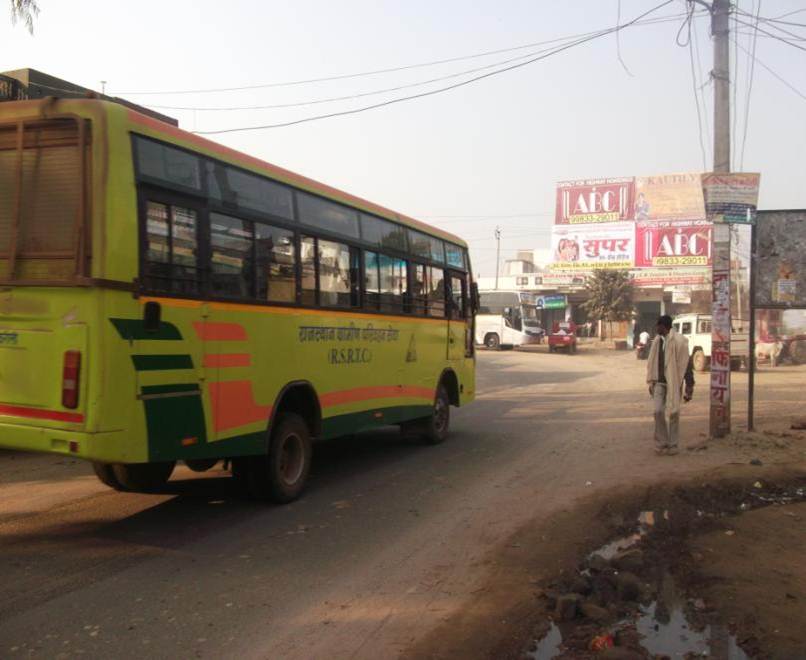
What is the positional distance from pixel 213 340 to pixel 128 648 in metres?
2.69

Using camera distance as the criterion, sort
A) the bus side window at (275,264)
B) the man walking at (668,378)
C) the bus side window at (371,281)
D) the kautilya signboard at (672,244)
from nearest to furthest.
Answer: the bus side window at (275,264), the bus side window at (371,281), the man walking at (668,378), the kautilya signboard at (672,244)

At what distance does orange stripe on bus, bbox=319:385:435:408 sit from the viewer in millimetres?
7930

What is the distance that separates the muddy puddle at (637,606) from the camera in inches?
160

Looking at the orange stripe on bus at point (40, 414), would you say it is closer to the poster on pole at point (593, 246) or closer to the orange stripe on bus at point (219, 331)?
the orange stripe on bus at point (219, 331)

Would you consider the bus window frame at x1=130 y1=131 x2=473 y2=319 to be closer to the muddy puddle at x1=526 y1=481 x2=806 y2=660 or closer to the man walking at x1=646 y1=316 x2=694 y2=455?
the man walking at x1=646 y1=316 x2=694 y2=455

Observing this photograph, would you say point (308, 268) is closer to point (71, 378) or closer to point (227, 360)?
point (227, 360)

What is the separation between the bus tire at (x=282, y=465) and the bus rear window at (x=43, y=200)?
8.80 feet

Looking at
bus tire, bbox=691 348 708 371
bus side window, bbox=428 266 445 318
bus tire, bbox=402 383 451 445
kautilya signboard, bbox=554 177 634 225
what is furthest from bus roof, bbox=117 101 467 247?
kautilya signboard, bbox=554 177 634 225

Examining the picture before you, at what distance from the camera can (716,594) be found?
4777 millimetres

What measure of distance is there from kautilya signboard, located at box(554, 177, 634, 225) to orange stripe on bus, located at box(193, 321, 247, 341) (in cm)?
5055

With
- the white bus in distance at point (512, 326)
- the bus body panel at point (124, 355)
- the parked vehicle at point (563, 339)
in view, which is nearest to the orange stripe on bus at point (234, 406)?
the bus body panel at point (124, 355)

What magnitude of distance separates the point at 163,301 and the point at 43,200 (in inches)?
44.0

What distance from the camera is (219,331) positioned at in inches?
239

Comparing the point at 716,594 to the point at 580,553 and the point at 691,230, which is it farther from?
the point at 691,230
